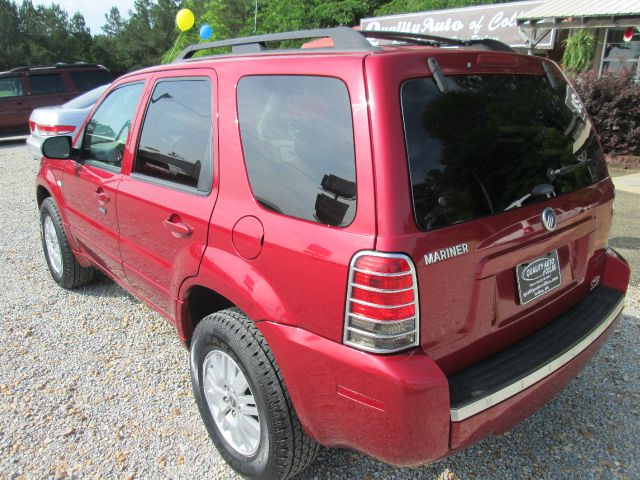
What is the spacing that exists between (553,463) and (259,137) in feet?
6.70

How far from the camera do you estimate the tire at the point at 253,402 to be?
2.07 metres

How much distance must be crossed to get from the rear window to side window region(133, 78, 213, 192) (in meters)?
1.03

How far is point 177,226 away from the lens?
8.19 feet

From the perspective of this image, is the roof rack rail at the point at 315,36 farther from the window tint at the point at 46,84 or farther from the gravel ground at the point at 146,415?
the window tint at the point at 46,84

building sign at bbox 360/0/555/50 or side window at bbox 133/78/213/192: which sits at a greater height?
building sign at bbox 360/0/555/50

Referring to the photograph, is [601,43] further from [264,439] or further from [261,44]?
[264,439]

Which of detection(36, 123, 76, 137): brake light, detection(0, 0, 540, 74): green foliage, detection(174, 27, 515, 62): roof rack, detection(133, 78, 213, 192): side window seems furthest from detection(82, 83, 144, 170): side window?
detection(0, 0, 540, 74): green foliage

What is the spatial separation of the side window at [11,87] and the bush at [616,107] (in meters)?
13.5

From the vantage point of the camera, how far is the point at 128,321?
3.92 metres

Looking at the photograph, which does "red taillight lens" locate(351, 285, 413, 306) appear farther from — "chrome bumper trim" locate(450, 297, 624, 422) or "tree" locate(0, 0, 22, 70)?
"tree" locate(0, 0, 22, 70)

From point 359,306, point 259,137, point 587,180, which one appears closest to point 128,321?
point 259,137

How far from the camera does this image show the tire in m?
2.07

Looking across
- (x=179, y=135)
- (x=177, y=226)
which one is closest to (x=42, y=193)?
(x=179, y=135)

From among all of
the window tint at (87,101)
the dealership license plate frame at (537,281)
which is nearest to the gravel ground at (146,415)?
the dealership license plate frame at (537,281)
